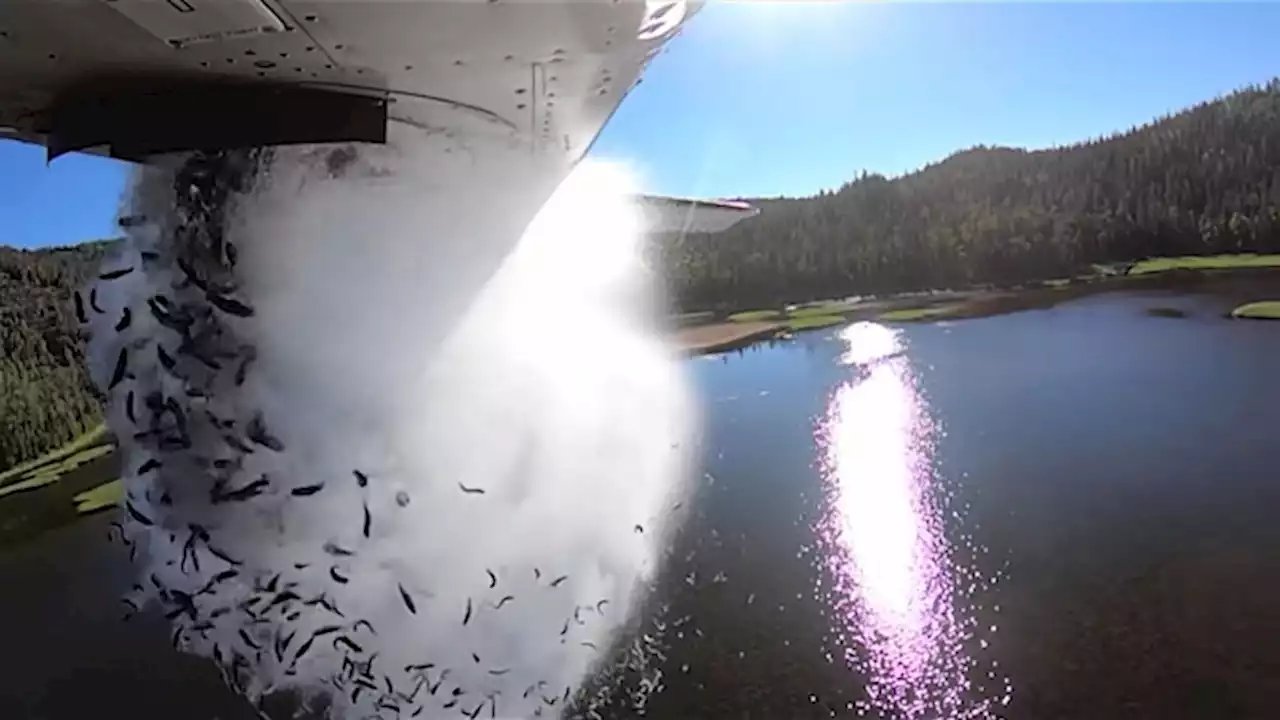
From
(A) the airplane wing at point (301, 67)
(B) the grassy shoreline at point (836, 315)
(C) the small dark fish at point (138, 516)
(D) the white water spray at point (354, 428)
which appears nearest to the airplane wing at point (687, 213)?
(D) the white water spray at point (354, 428)

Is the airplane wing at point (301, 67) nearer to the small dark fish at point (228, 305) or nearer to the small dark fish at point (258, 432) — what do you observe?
the small dark fish at point (228, 305)

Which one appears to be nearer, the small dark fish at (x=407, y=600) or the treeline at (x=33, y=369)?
the small dark fish at (x=407, y=600)

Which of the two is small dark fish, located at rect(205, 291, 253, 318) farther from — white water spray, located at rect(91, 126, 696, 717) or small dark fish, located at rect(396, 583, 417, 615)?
small dark fish, located at rect(396, 583, 417, 615)

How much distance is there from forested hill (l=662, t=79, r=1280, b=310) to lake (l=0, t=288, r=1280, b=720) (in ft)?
1.03

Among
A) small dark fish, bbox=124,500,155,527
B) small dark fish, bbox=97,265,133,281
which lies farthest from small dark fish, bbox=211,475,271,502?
small dark fish, bbox=97,265,133,281

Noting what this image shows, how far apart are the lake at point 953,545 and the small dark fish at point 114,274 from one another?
310cm

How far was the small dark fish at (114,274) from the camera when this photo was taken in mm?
1238

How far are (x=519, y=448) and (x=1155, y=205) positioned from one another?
4.26 m

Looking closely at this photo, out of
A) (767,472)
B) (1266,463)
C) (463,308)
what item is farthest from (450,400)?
(1266,463)

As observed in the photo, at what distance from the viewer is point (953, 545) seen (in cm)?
424

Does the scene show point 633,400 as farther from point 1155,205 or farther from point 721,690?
point 1155,205

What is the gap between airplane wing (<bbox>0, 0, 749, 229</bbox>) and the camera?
0.86 metres

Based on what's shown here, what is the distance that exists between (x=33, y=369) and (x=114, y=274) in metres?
3.77

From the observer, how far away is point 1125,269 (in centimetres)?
431
